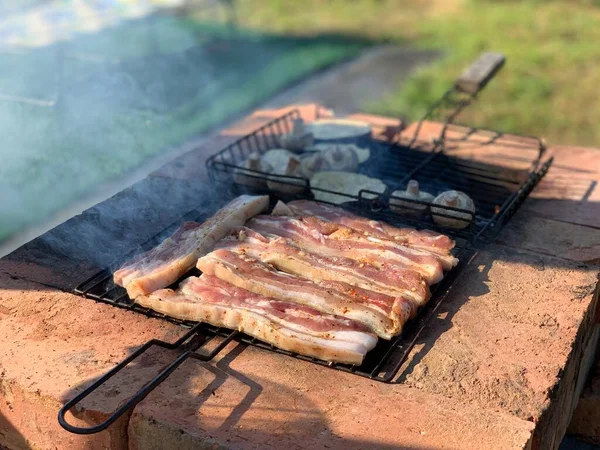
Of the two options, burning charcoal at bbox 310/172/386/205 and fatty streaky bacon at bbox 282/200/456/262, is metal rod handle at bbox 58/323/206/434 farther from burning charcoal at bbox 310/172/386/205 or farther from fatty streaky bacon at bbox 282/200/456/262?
burning charcoal at bbox 310/172/386/205

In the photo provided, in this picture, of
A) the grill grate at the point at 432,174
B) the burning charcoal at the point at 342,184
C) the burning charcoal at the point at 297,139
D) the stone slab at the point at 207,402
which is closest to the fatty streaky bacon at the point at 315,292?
the stone slab at the point at 207,402

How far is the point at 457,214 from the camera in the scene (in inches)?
185

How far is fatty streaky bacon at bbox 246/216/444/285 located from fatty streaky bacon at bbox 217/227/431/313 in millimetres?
79

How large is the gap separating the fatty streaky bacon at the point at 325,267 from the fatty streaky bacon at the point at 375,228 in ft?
1.16

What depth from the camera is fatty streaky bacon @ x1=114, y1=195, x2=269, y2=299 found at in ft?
13.1

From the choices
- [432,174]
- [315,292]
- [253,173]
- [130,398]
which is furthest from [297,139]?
[130,398]

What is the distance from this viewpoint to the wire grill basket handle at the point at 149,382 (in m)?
2.96

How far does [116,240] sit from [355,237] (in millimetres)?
1740

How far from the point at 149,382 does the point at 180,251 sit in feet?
3.61

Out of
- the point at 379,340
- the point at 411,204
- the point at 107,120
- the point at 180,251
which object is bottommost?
the point at 379,340

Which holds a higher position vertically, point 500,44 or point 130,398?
point 130,398

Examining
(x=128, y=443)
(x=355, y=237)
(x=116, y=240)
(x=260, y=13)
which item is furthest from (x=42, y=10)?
(x=128, y=443)

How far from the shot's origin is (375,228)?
4539mm

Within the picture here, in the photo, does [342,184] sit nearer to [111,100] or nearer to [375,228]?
[375,228]
